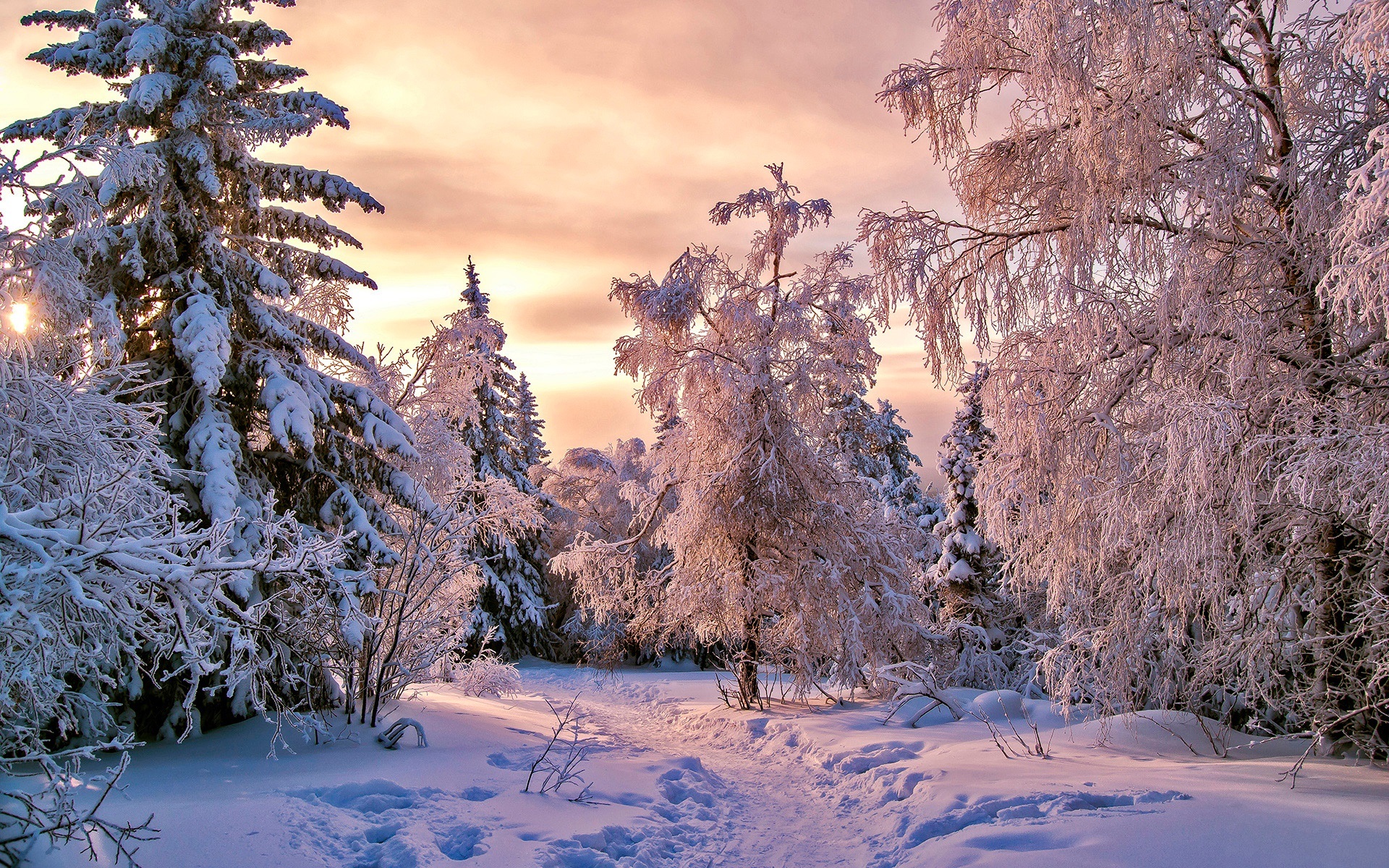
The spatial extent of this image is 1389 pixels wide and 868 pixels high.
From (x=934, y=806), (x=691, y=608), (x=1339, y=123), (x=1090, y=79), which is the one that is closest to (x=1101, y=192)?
(x=1090, y=79)

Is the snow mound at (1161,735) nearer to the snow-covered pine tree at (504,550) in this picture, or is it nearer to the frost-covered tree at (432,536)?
the frost-covered tree at (432,536)

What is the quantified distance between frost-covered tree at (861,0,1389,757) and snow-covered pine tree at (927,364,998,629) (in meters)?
11.2

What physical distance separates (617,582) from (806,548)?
12.4 ft

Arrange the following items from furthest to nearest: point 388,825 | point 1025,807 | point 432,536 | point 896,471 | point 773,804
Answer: point 896,471, point 432,536, point 773,804, point 1025,807, point 388,825

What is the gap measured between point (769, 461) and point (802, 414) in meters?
1.21

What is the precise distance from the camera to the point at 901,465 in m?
30.7

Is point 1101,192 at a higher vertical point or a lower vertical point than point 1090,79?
lower

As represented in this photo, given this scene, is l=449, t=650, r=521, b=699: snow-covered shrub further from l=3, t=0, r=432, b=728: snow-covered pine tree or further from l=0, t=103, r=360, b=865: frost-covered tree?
l=0, t=103, r=360, b=865: frost-covered tree

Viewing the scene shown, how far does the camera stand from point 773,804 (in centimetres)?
734

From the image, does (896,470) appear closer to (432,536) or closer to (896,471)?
(896,471)

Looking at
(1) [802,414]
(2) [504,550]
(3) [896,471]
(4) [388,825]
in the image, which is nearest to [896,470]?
(3) [896,471]

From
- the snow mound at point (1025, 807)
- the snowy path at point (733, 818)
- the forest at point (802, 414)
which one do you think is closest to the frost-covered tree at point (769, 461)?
the forest at point (802, 414)

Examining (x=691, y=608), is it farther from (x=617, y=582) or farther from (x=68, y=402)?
(x=68, y=402)

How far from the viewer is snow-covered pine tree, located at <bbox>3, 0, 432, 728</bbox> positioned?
8.25 meters
